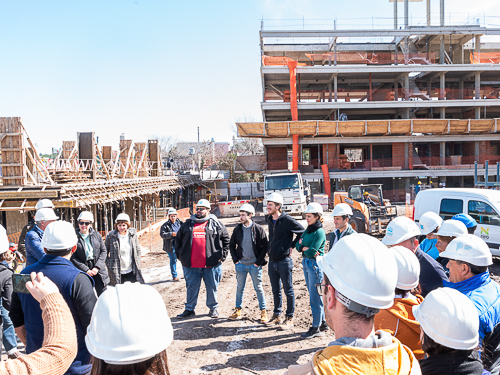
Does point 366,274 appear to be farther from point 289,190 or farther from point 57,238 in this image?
point 289,190

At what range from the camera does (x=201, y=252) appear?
589 cm

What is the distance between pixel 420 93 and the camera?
3131 cm

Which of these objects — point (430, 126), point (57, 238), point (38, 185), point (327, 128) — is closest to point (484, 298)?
point (57, 238)

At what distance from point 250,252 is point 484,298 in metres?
3.72

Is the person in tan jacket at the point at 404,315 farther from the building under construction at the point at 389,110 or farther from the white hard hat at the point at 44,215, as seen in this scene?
the building under construction at the point at 389,110

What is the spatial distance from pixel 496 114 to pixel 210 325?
40345 millimetres

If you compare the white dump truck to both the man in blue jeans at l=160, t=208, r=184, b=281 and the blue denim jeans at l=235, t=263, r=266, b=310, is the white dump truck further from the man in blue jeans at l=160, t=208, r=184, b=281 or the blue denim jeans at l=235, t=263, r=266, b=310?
the blue denim jeans at l=235, t=263, r=266, b=310

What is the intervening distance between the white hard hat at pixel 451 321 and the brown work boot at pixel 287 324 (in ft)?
12.8

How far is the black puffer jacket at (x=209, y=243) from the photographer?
5.91 meters

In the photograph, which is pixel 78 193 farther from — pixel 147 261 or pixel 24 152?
pixel 147 261

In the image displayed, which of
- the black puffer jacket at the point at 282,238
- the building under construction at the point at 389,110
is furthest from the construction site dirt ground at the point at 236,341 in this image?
the building under construction at the point at 389,110

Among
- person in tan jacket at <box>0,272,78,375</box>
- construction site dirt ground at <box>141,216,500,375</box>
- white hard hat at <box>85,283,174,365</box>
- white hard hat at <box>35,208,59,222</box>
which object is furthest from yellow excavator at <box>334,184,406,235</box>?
Answer: white hard hat at <box>85,283,174,365</box>

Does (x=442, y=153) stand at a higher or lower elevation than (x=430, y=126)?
lower

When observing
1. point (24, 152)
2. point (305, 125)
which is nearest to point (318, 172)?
point (305, 125)
